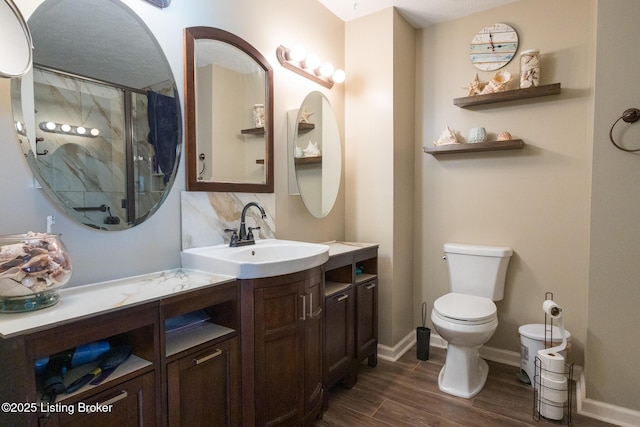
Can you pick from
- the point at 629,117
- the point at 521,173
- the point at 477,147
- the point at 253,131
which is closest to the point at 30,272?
the point at 253,131

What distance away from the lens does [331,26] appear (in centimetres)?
272

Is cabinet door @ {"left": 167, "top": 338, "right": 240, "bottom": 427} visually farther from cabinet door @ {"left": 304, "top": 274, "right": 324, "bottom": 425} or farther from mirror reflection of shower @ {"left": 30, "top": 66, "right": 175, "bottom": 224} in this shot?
mirror reflection of shower @ {"left": 30, "top": 66, "right": 175, "bottom": 224}

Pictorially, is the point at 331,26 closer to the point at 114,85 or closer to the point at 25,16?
the point at 114,85

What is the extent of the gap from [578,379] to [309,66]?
9.32ft

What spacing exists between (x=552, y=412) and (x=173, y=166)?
2.44 meters

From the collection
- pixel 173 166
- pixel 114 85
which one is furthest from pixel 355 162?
pixel 114 85

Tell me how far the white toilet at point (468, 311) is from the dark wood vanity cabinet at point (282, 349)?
2.91ft

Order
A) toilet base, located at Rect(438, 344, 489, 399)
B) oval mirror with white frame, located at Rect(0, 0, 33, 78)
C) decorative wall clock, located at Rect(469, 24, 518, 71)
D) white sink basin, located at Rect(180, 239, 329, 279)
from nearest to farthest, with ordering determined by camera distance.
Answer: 1. oval mirror with white frame, located at Rect(0, 0, 33, 78)
2. white sink basin, located at Rect(180, 239, 329, 279)
3. toilet base, located at Rect(438, 344, 489, 399)
4. decorative wall clock, located at Rect(469, 24, 518, 71)

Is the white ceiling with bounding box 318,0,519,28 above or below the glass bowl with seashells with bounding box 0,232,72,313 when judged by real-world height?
above

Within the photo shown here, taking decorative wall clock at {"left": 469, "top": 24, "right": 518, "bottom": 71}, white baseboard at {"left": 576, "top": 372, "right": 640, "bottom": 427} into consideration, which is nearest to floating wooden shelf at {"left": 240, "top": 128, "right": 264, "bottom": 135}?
decorative wall clock at {"left": 469, "top": 24, "right": 518, "bottom": 71}

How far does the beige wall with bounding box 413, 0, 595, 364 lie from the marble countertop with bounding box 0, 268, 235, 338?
2.05 meters

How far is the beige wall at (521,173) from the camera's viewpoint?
236 centimetres

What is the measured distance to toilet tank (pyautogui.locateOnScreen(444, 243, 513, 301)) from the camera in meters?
2.48

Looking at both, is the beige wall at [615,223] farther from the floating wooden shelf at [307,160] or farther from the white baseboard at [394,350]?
the floating wooden shelf at [307,160]
